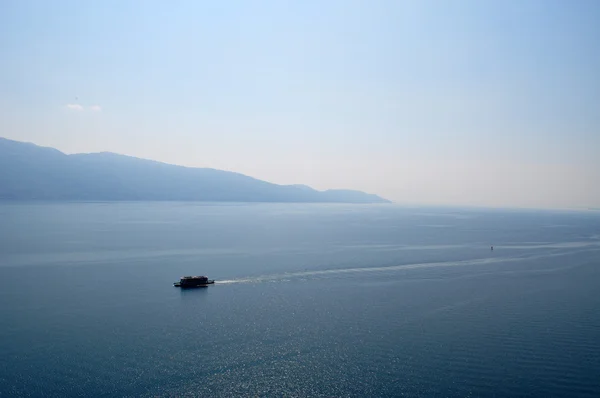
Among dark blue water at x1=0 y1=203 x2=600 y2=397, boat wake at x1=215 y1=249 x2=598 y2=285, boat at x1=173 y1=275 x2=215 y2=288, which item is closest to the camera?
dark blue water at x1=0 y1=203 x2=600 y2=397

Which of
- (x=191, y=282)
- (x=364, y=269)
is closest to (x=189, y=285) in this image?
(x=191, y=282)

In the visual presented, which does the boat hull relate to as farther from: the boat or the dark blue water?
the dark blue water

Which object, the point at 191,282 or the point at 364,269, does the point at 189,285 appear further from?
the point at 364,269

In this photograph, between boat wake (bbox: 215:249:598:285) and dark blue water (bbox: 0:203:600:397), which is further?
boat wake (bbox: 215:249:598:285)

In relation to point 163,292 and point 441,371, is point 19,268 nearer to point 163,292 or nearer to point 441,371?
point 163,292

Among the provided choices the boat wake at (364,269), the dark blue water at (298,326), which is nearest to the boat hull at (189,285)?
the dark blue water at (298,326)

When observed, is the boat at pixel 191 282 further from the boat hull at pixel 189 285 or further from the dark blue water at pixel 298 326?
the dark blue water at pixel 298 326

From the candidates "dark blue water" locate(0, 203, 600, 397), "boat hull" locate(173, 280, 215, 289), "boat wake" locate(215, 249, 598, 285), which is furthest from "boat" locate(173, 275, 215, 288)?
"boat wake" locate(215, 249, 598, 285)

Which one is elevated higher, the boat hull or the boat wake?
the boat wake

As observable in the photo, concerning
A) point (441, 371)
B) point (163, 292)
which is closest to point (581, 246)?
point (441, 371)
